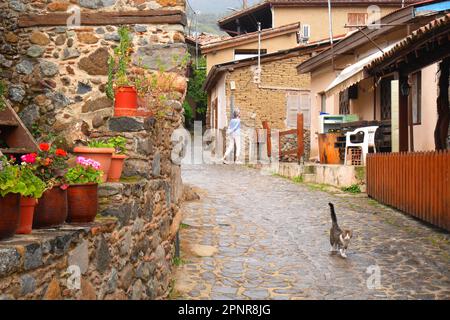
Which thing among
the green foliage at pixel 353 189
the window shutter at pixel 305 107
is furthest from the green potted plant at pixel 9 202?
the window shutter at pixel 305 107

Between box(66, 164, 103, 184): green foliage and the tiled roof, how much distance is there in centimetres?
555

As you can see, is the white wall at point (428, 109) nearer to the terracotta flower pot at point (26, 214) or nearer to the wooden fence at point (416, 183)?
the wooden fence at point (416, 183)

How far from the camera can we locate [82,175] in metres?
3.85

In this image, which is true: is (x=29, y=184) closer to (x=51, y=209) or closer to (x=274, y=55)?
(x=51, y=209)

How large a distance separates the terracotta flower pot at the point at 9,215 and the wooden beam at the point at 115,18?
13.8ft

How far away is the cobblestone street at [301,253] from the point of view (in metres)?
5.61

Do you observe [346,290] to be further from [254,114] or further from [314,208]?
[254,114]

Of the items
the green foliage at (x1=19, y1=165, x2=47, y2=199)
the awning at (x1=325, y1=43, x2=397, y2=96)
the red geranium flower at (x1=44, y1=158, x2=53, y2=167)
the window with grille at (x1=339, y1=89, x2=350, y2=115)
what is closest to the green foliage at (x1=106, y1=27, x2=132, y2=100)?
the red geranium flower at (x1=44, y1=158, x2=53, y2=167)

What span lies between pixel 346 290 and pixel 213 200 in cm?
558

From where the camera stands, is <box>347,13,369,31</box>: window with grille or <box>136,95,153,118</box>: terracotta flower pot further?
<box>347,13,369,31</box>: window with grille

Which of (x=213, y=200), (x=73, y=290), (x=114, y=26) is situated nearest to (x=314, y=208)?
(x=213, y=200)

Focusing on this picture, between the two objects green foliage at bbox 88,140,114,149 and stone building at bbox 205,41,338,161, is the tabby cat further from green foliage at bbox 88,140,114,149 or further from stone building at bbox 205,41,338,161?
stone building at bbox 205,41,338,161

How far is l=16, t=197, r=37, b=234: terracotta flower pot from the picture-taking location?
294 centimetres

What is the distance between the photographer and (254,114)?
21938 mm
